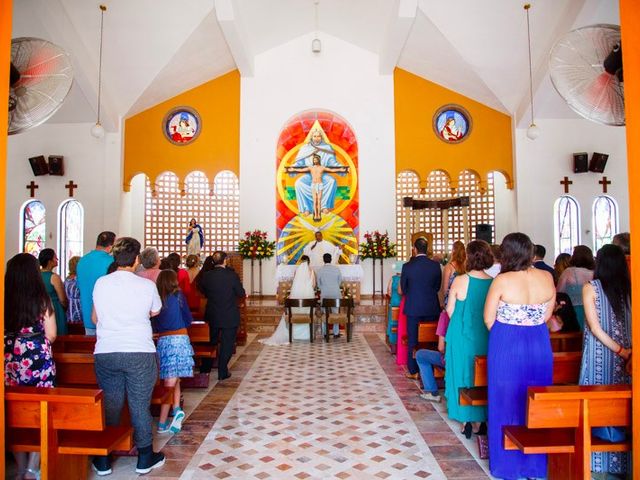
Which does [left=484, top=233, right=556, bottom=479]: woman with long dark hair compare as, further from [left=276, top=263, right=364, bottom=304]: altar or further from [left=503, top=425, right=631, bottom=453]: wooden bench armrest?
[left=276, top=263, right=364, bottom=304]: altar

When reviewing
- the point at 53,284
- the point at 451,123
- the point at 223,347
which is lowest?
the point at 223,347

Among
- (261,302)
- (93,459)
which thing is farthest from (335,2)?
(93,459)

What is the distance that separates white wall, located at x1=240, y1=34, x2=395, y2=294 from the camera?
44.6 ft

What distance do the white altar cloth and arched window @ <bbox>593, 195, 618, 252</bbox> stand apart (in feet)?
17.5

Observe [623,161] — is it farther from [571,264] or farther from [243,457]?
[243,457]

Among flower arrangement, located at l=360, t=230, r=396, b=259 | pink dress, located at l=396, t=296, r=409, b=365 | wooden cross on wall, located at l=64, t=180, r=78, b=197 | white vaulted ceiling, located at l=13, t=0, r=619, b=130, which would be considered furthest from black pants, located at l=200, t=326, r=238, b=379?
wooden cross on wall, located at l=64, t=180, r=78, b=197

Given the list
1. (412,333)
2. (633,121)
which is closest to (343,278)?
(412,333)

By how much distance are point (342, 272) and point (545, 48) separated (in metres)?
5.91

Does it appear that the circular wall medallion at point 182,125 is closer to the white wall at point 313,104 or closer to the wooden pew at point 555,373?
the white wall at point 313,104

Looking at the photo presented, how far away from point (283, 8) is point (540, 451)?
11.1 meters

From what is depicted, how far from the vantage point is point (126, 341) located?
11.2 feet

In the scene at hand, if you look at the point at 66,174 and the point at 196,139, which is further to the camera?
the point at 196,139

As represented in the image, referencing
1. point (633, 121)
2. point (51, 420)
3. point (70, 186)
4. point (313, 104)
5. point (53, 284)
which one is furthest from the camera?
point (313, 104)

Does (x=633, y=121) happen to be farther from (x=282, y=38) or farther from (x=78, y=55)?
(x=282, y=38)
